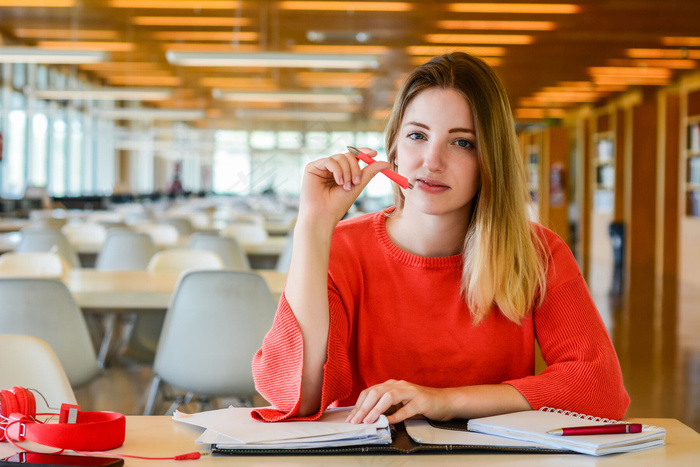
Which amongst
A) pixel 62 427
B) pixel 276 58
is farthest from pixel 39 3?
pixel 62 427

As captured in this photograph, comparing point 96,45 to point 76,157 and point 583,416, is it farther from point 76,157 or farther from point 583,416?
point 583,416

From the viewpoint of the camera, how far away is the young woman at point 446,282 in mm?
1266

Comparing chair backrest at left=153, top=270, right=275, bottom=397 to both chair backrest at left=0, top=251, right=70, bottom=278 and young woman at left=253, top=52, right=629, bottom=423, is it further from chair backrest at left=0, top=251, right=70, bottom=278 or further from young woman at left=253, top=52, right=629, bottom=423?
young woman at left=253, top=52, right=629, bottom=423

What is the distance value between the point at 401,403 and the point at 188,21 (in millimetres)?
8256

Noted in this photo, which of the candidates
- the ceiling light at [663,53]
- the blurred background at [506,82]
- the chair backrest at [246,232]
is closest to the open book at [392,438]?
the blurred background at [506,82]

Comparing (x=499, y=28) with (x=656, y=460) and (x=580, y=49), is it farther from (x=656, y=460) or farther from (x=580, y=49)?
(x=656, y=460)

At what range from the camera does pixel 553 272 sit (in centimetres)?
139

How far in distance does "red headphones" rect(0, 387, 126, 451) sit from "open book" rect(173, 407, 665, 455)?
0.12 metres

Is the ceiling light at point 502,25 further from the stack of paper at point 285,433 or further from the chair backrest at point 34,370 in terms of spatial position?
the stack of paper at point 285,433

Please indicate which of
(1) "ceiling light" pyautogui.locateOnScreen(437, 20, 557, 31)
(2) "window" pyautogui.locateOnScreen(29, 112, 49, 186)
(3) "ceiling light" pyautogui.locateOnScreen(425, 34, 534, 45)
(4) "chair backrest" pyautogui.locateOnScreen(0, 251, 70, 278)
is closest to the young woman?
(4) "chair backrest" pyautogui.locateOnScreen(0, 251, 70, 278)

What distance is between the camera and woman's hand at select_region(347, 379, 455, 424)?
114 cm

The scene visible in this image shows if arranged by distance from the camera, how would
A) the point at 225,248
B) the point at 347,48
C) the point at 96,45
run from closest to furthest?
1. the point at 225,248
2. the point at 347,48
3. the point at 96,45

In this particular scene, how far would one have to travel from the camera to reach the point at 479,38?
9242 millimetres

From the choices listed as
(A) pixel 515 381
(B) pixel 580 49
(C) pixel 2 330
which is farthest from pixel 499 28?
(A) pixel 515 381
